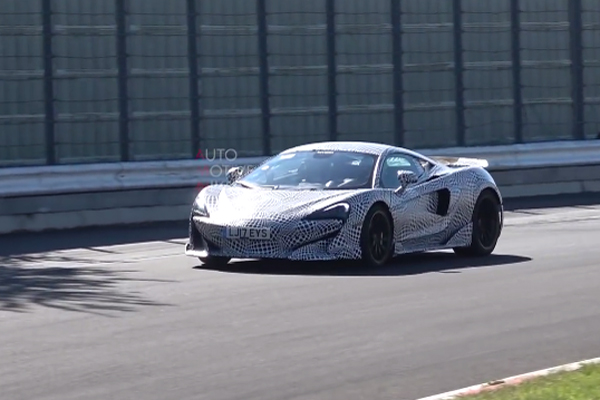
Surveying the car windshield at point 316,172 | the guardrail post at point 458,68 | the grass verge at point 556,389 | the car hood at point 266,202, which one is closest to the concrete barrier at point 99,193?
the guardrail post at point 458,68

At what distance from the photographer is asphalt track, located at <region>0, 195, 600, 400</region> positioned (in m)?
8.36

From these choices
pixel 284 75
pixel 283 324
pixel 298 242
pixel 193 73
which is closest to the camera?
pixel 283 324

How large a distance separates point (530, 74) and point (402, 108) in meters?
2.87

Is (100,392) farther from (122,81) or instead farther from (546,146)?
(546,146)

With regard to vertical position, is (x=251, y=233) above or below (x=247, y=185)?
below

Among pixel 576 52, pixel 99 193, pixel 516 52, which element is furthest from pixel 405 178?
pixel 576 52

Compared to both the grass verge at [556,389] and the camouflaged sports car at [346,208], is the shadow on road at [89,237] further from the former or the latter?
the grass verge at [556,389]

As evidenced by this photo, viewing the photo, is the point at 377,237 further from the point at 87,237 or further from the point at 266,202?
the point at 87,237

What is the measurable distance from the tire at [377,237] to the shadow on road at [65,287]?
2095mm

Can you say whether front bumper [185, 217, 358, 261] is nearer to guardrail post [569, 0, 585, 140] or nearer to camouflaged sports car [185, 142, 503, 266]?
camouflaged sports car [185, 142, 503, 266]

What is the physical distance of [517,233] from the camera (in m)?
18.3

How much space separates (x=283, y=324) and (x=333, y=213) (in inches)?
123

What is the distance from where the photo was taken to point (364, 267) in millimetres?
13945

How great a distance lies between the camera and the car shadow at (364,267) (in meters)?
13.7
